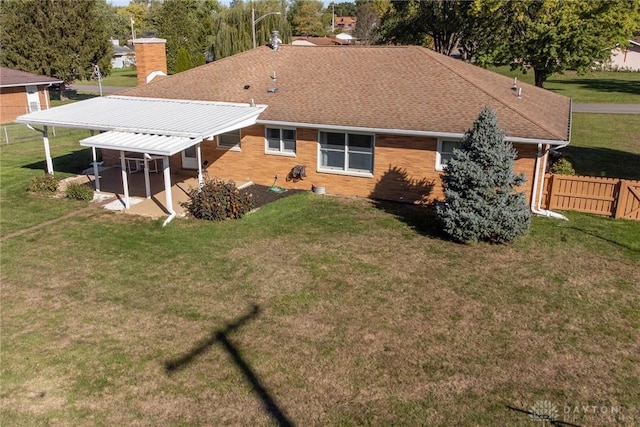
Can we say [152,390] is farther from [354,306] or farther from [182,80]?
[182,80]

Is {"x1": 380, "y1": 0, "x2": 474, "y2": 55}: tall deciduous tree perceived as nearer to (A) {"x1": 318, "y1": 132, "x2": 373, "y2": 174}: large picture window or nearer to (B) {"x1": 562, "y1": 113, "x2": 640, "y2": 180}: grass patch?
(B) {"x1": 562, "y1": 113, "x2": 640, "y2": 180}: grass patch

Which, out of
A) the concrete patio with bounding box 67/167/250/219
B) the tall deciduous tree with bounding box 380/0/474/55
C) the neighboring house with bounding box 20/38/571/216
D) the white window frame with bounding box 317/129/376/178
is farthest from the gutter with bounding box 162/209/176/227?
the tall deciduous tree with bounding box 380/0/474/55

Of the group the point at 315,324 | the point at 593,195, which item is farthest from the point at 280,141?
the point at 593,195

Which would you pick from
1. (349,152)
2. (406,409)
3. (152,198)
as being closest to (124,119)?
(152,198)

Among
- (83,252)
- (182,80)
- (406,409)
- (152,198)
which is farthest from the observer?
(182,80)

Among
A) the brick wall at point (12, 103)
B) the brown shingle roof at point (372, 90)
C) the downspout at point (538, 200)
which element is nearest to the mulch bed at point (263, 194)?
the brown shingle roof at point (372, 90)

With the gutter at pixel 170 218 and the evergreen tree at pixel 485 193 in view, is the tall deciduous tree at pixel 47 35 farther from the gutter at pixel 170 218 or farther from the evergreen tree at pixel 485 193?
the evergreen tree at pixel 485 193
